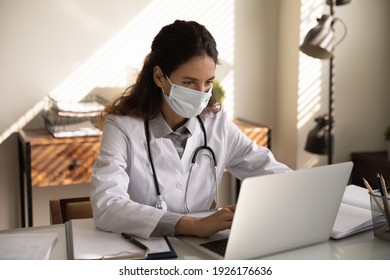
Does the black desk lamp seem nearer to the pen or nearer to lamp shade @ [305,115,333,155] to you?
lamp shade @ [305,115,333,155]

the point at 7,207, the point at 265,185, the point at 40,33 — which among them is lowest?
the point at 7,207

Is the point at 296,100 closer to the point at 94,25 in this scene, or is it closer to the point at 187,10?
the point at 187,10

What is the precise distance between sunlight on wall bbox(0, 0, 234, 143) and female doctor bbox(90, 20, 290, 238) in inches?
47.5

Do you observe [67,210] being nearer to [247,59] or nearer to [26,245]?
[26,245]

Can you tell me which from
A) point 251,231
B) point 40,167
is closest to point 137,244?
point 251,231

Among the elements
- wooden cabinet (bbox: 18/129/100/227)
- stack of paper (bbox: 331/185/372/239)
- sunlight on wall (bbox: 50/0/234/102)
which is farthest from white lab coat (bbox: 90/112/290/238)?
sunlight on wall (bbox: 50/0/234/102)

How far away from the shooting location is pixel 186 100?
5.69 feet

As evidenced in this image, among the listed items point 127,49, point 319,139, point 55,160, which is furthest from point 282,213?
point 127,49

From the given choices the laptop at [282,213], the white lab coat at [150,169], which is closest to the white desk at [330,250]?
the laptop at [282,213]

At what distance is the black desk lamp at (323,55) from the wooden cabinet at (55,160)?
1103 millimetres

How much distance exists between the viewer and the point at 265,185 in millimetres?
1165

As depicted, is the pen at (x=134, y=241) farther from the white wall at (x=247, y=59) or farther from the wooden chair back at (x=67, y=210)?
the white wall at (x=247, y=59)

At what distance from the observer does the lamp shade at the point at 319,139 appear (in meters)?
3.02
